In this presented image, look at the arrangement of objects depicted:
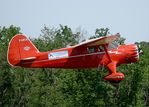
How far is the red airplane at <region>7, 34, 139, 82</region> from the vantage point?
2497 centimetres

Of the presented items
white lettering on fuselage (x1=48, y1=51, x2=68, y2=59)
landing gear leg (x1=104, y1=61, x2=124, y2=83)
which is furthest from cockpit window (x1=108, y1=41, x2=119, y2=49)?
white lettering on fuselage (x1=48, y1=51, x2=68, y2=59)

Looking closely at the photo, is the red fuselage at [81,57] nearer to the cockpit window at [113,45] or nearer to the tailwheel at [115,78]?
the cockpit window at [113,45]

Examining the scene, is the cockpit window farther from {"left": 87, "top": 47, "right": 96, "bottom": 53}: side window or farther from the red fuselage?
{"left": 87, "top": 47, "right": 96, "bottom": 53}: side window

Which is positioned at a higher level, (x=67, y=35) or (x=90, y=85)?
(x=67, y=35)

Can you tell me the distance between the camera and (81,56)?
25.1 metres

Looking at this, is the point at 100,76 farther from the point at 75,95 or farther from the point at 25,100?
the point at 25,100

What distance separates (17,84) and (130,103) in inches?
486

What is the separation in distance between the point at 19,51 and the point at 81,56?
11.0ft

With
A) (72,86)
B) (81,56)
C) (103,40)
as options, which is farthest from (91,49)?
(72,86)

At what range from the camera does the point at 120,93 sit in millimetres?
53031

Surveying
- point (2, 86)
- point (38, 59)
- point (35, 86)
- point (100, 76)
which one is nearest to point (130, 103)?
point (100, 76)

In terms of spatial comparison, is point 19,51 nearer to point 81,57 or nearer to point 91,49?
point 81,57

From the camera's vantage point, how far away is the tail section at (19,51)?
25.6 meters

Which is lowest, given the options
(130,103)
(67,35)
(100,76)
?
(130,103)
